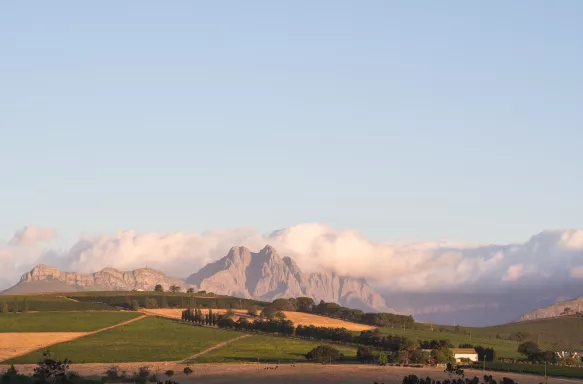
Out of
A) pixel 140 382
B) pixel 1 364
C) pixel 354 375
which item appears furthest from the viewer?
pixel 1 364

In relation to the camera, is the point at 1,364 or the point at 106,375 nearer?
the point at 106,375

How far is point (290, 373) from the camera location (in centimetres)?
17650

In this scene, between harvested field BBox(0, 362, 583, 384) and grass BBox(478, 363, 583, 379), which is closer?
harvested field BBox(0, 362, 583, 384)

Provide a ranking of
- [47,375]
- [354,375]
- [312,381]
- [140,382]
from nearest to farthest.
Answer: [47,375], [140,382], [312,381], [354,375]

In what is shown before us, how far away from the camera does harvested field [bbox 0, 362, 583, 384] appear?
164500 millimetres

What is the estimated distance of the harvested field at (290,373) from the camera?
164500 millimetres

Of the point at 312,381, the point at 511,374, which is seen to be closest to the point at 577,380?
the point at 511,374

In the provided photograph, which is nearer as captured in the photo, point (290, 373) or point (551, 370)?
point (290, 373)

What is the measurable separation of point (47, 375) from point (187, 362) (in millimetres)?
99699

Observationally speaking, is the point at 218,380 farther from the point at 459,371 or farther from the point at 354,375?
the point at 459,371

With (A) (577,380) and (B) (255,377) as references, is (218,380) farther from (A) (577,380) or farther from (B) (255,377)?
(A) (577,380)

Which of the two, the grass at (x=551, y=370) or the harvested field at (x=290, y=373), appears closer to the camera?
the harvested field at (x=290, y=373)

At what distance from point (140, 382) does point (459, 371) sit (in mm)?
65629

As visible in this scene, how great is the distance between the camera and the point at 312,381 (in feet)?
535
